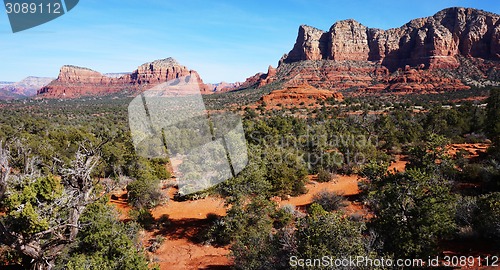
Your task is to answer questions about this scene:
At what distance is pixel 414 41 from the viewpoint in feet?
423

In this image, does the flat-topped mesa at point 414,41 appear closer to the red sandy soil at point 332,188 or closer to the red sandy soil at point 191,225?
the red sandy soil at point 332,188

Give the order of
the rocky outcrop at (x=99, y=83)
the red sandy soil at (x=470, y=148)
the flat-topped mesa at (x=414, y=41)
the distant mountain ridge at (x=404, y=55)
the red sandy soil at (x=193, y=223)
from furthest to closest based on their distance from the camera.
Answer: the rocky outcrop at (x=99, y=83) → the flat-topped mesa at (x=414, y=41) → the distant mountain ridge at (x=404, y=55) → the red sandy soil at (x=470, y=148) → the red sandy soil at (x=193, y=223)

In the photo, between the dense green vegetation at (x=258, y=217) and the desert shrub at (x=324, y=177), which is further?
the desert shrub at (x=324, y=177)

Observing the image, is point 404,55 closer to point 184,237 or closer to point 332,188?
point 332,188

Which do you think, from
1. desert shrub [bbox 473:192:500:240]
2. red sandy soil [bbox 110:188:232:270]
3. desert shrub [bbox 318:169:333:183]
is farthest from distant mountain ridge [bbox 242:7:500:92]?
red sandy soil [bbox 110:188:232:270]

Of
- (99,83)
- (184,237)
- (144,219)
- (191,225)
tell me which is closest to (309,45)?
(99,83)

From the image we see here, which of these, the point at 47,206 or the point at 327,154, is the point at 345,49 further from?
the point at 47,206

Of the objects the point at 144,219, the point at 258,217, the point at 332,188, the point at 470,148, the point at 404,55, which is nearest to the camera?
the point at 258,217

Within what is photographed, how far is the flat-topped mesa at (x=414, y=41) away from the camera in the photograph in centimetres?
11531

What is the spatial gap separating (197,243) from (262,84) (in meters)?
114

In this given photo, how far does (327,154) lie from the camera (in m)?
24.5

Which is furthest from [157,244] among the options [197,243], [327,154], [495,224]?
[327,154]

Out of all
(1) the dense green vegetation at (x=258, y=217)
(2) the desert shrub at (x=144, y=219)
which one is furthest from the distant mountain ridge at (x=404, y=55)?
(2) the desert shrub at (x=144, y=219)

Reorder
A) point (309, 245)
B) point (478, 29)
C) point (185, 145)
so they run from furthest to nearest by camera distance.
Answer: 1. point (478, 29)
2. point (185, 145)
3. point (309, 245)
